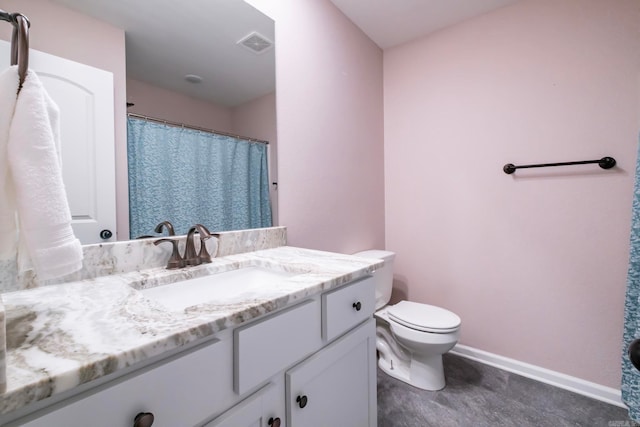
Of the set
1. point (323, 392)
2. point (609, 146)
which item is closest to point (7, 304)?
point (323, 392)

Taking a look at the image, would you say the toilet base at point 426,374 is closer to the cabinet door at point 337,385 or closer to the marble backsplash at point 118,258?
the cabinet door at point 337,385

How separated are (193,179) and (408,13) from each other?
1753mm

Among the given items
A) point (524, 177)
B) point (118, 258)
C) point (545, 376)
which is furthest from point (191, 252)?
point (545, 376)

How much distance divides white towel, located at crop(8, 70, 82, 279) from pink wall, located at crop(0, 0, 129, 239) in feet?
1.18

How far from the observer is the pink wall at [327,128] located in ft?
4.75

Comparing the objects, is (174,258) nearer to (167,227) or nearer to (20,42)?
(167,227)

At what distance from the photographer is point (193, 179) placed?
1.08 m

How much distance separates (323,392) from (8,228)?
0.84 m

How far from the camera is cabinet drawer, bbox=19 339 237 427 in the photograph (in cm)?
40

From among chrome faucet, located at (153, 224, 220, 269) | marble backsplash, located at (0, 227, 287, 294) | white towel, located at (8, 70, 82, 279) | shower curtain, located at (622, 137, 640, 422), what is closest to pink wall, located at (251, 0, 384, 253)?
marble backsplash, located at (0, 227, 287, 294)

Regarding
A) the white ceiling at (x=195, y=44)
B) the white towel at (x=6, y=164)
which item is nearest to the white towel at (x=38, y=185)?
the white towel at (x=6, y=164)

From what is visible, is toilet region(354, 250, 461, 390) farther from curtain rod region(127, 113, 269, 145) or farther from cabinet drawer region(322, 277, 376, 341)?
curtain rod region(127, 113, 269, 145)

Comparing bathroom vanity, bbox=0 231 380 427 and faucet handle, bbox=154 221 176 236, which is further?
faucet handle, bbox=154 221 176 236

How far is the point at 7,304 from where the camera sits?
62 cm
